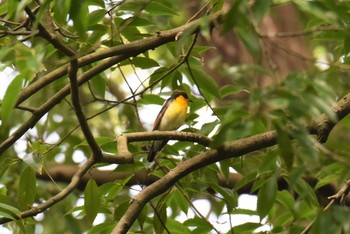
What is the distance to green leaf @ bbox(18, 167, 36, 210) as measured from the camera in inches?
117

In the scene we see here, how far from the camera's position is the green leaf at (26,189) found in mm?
2975

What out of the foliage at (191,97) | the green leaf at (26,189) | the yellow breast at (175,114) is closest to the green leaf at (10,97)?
the foliage at (191,97)

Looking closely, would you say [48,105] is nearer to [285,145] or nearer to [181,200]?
[181,200]

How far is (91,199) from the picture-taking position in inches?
122

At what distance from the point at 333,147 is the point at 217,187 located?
1152mm

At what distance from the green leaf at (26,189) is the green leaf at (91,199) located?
215 millimetres

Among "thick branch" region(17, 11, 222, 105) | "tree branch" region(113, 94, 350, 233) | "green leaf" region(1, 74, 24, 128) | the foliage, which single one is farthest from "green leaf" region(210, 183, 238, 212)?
"green leaf" region(1, 74, 24, 128)

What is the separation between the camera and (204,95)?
3445 millimetres

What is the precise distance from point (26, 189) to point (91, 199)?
25cm

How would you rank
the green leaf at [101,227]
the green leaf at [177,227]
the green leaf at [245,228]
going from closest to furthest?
the green leaf at [101,227] → the green leaf at [245,228] → the green leaf at [177,227]

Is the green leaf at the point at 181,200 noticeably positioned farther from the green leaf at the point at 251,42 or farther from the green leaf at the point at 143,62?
the green leaf at the point at 251,42

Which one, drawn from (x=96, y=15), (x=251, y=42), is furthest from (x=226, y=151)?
(x=251, y=42)

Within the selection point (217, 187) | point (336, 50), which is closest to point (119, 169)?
point (217, 187)

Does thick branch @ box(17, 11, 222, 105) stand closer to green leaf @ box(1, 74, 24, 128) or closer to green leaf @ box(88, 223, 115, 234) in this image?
green leaf @ box(1, 74, 24, 128)
